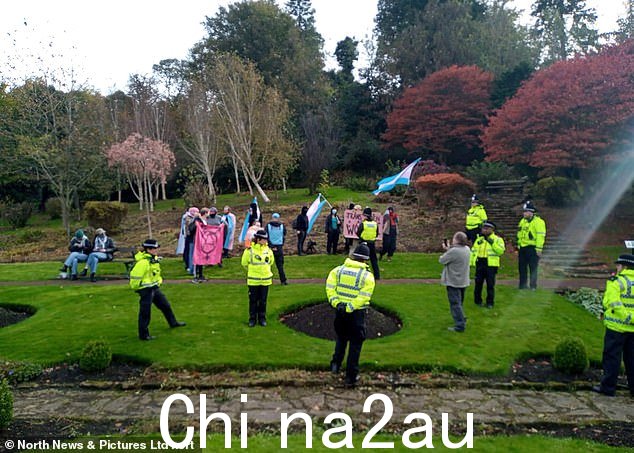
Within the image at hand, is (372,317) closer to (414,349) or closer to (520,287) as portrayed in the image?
(414,349)

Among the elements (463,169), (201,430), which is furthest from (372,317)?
(463,169)

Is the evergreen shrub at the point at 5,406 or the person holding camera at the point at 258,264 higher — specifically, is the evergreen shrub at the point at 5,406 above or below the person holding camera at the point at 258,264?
below

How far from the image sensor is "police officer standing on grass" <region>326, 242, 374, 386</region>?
7207mm

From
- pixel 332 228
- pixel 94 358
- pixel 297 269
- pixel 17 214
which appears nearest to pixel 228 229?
pixel 297 269

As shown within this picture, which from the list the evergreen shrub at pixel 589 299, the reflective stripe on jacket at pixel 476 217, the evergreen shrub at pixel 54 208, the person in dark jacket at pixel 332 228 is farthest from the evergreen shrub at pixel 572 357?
the evergreen shrub at pixel 54 208

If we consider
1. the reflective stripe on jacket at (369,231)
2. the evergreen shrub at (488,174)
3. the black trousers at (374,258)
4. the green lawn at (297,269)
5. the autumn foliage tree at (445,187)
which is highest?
the evergreen shrub at (488,174)

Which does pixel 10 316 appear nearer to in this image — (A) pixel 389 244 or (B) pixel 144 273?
(B) pixel 144 273

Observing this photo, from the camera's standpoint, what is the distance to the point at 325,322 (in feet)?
34.3

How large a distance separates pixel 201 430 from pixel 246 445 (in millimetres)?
755

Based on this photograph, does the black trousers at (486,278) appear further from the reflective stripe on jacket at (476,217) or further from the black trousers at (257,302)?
the black trousers at (257,302)

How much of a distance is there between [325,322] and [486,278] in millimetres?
4189

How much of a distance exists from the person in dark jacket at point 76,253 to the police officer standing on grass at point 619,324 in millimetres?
15255

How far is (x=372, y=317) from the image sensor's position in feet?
34.8

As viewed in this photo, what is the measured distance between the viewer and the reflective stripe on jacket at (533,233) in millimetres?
12336
